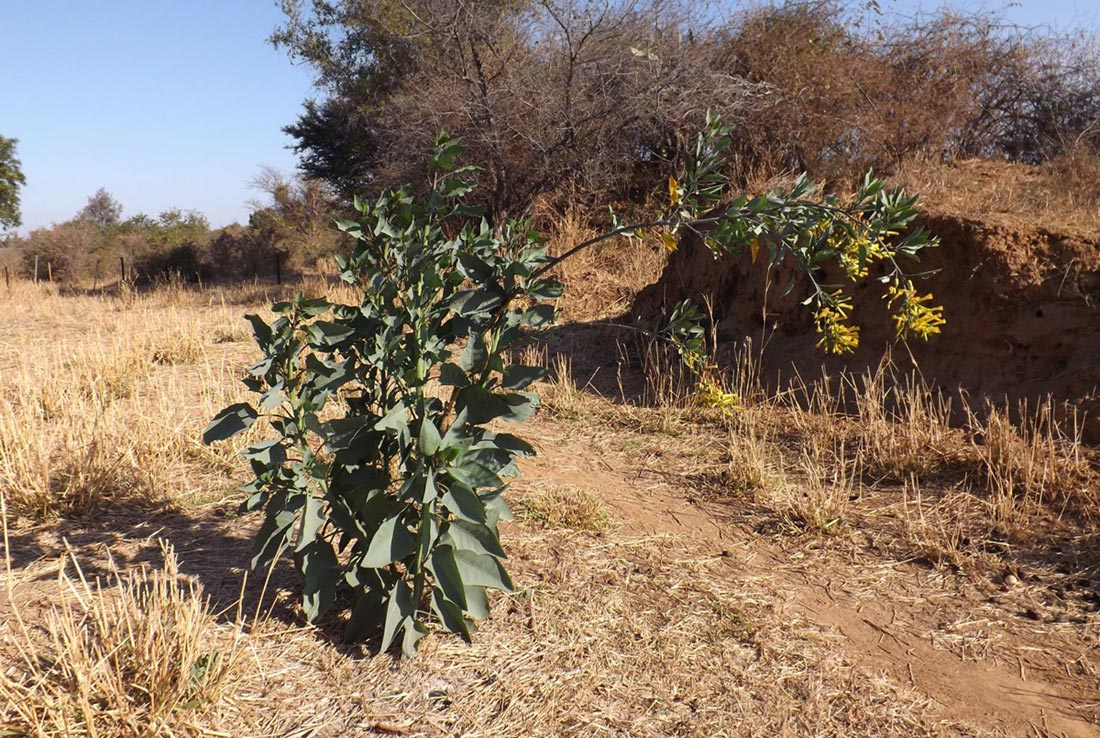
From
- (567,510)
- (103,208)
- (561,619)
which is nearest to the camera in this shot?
(561,619)

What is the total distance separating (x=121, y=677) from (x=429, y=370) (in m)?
1.27

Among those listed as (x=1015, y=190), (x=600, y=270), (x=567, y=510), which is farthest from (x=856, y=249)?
(x=600, y=270)

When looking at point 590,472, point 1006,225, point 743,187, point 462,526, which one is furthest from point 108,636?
point 743,187

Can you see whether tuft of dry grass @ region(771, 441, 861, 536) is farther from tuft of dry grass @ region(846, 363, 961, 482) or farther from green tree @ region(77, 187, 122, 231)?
green tree @ region(77, 187, 122, 231)

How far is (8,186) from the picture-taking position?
25125 mm

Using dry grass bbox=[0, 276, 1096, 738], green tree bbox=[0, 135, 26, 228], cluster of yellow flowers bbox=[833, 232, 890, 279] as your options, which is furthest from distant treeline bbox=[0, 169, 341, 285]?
cluster of yellow flowers bbox=[833, 232, 890, 279]

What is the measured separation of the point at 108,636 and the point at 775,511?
3079 millimetres

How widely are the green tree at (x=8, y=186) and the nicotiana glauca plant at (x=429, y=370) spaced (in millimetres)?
27639

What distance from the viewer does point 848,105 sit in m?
11.0

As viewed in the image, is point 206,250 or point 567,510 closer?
point 567,510

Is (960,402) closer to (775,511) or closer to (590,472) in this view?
(775,511)

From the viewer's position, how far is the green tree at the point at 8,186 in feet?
81.9

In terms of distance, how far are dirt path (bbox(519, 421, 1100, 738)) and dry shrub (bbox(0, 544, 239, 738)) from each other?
214cm

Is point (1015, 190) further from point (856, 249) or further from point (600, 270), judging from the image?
point (856, 249)
